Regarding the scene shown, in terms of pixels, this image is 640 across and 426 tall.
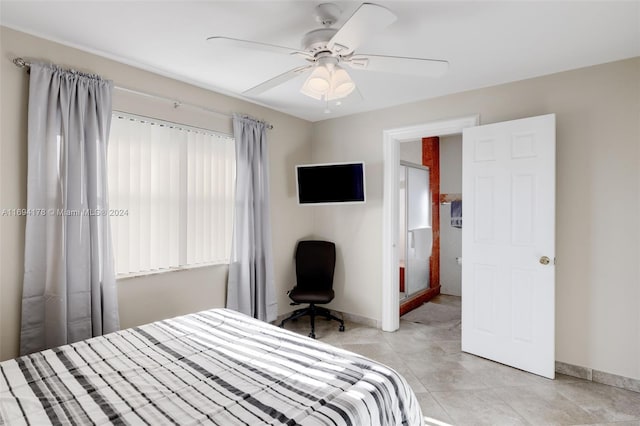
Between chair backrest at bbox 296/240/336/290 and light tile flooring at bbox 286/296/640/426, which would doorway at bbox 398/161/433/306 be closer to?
chair backrest at bbox 296/240/336/290

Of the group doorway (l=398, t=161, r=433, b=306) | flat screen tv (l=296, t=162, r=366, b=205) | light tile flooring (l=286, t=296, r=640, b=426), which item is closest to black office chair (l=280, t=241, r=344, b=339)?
flat screen tv (l=296, t=162, r=366, b=205)

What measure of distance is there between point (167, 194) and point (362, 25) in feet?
7.35

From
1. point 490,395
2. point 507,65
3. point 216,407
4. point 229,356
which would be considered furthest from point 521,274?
point 216,407

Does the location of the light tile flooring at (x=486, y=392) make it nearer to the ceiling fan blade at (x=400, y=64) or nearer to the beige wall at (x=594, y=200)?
the beige wall at (x=594, y=200)

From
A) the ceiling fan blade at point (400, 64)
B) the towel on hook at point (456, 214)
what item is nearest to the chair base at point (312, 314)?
the ceiling fan blade at point (400, 64)

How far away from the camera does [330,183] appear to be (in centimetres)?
387

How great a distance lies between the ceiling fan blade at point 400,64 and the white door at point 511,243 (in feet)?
4.28

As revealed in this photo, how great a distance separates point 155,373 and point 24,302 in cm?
132

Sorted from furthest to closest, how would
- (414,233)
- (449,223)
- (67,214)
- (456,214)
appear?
(449,223) < (456,214) < (414,233) < (67,214)

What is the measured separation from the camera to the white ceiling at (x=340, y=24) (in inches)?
76.6

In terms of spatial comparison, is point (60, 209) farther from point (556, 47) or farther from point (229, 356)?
point (556, 47)

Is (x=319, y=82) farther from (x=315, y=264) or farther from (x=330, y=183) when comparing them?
(x=315, y=264)

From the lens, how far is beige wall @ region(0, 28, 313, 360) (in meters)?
2.17

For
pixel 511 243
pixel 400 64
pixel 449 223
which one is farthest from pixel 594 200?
pixel 449 223
